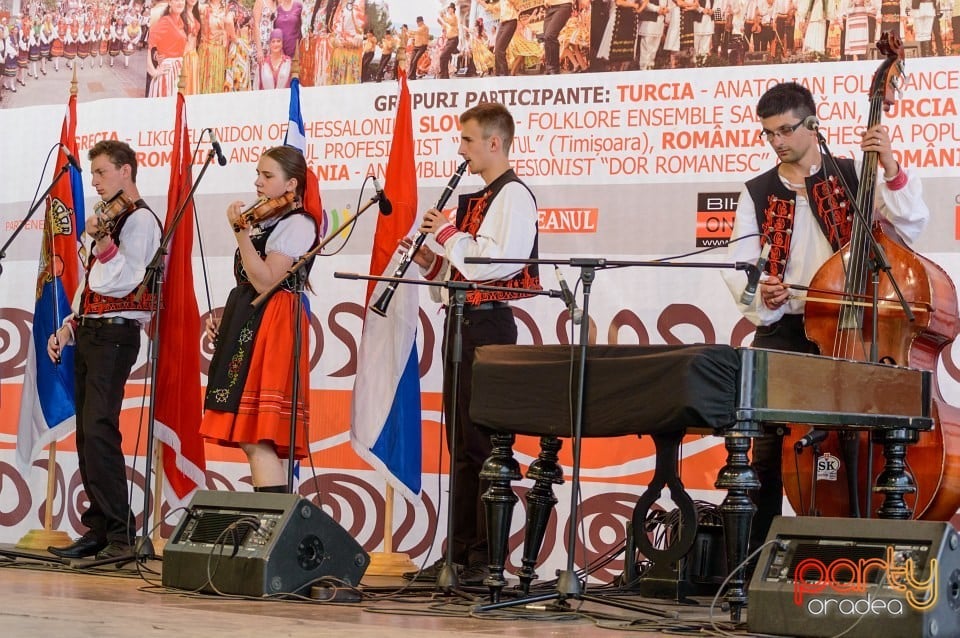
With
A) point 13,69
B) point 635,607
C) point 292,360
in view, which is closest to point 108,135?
point 13,69

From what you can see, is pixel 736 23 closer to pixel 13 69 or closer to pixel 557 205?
pixel 557 205

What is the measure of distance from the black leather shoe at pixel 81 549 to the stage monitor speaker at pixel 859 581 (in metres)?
2.92

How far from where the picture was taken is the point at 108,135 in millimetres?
6215

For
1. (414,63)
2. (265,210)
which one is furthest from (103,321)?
(414,63)

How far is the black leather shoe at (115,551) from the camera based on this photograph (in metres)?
4.86

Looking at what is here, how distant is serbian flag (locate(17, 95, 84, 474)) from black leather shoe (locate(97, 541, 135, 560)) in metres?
0.95

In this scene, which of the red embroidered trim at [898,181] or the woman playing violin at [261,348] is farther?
the woman playing violin at [261,348]

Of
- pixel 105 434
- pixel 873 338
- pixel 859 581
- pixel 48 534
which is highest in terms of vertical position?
pixel 873 338

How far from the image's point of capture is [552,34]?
5.41m

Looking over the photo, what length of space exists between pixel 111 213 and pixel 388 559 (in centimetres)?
172

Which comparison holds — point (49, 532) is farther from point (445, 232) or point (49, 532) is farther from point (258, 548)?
point (445, 232)

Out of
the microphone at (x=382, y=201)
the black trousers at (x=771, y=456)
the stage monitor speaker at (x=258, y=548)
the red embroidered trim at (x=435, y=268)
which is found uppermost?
the microphone at (x=382, y=201)

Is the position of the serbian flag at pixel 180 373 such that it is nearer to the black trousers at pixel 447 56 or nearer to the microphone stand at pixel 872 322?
the black trousers at pixel 447 56

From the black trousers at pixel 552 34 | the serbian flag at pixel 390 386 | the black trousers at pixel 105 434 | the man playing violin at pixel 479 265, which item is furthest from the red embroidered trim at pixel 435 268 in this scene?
the black trousers at pixel 105 434
